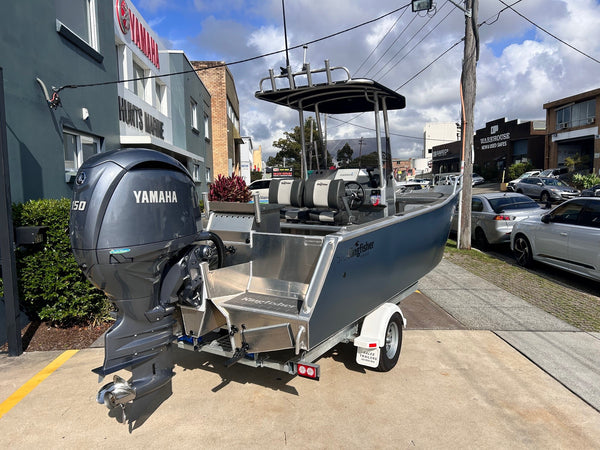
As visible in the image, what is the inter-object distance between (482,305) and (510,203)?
5.31 metres

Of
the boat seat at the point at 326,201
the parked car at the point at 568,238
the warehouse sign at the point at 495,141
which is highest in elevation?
the warehouse sign at the point at 495,141

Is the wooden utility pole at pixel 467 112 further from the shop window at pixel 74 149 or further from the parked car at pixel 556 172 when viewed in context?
the parked car at pixel 556 172

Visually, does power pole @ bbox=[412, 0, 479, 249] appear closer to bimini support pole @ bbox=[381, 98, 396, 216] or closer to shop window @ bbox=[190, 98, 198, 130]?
bimini support pole @ bbox=[381, 98, 396, 216]

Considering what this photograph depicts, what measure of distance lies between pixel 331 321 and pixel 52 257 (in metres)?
3.44

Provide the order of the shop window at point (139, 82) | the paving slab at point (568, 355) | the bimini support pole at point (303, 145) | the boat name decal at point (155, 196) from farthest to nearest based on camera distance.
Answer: the shop window at point (139, 82)
the bimini support pole at point (303, 145)
the paving slab at point (568, 355)
the boat name decal at point (155, 196)

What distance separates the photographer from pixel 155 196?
9.85ft

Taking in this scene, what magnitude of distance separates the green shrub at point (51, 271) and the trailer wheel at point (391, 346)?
349cm

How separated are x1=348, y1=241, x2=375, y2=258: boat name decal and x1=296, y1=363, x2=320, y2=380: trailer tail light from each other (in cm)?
90

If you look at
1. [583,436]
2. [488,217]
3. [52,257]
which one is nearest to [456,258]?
[488,217]

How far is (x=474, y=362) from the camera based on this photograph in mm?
4375

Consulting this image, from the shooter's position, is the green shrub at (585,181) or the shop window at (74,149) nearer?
the shop window at (74,149)

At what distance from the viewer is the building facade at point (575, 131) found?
107 feet

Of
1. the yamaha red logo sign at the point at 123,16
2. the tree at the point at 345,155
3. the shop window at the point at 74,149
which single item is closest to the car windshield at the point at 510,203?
the tree at the point at 345,155

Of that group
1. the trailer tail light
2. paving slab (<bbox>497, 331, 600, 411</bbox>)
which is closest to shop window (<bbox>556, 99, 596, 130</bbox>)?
paving slab (<bbox>497, 331, 600, 411</bbox>)
